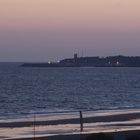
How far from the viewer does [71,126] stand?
874 inches

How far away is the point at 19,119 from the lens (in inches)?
872

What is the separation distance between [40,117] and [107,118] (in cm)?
272

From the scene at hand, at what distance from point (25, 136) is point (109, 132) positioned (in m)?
2.29

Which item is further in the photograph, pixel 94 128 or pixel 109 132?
pixel 94 128

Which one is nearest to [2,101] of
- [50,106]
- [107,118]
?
[50,106]

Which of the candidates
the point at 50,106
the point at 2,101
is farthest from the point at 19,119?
the point at 2,101

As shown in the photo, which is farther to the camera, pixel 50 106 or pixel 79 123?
pixel 50 106

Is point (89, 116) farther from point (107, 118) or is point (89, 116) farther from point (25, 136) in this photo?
point (25, 136)

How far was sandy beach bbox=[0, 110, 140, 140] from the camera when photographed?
68.3ft

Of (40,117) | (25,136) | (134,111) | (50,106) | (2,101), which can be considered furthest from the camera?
(2,101)

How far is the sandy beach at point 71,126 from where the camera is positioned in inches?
820

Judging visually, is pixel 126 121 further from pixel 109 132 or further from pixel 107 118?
pixel 109 132

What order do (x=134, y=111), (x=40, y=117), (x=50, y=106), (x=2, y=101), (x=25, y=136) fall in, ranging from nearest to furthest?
(x=25, y=136), (x=40, y=117), (x=134, y=111), (x=50, y=106), (x=2, y=101)

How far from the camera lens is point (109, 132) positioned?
20.9 meters
